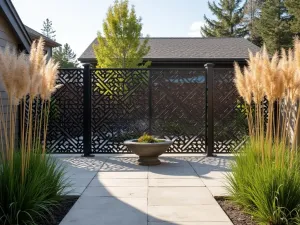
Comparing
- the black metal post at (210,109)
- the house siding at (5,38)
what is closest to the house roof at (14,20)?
the house siding at (5,38)

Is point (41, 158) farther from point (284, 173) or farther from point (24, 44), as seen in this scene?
point (24, 44)

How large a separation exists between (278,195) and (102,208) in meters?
1.92

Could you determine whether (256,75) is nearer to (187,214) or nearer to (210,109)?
(187,214)

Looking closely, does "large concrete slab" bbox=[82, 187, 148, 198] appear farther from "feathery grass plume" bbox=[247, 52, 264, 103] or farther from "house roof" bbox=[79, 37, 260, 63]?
"house roof" bbox=[79, 37, 260, 63]

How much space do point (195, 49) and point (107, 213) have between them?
13.4 meters

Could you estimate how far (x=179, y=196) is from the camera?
4.62 m

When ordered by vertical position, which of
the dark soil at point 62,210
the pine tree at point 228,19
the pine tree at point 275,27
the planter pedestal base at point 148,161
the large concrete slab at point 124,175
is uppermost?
the pine tree at point 228,19

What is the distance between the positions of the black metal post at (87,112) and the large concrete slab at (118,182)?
2400 millimetres

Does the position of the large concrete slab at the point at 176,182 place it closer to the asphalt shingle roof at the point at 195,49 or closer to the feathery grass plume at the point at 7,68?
the feathery grass plume at the point at 7,68

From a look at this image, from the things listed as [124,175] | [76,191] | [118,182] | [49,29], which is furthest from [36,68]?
[49,29]

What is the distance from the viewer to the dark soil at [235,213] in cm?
365

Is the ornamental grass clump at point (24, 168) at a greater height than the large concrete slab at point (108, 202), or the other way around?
the ornamental grass clump at point (24, 168)

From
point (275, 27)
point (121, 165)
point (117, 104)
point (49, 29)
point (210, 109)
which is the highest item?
point (49, 29)

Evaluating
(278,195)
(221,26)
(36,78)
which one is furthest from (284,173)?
(221,26)
